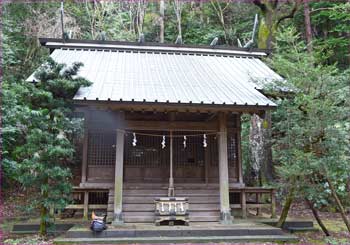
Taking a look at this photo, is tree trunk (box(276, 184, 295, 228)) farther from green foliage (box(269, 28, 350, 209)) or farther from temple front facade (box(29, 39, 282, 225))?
temple front facade (box(29, 39, 282, 225))

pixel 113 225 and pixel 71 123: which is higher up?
pixel 71 123

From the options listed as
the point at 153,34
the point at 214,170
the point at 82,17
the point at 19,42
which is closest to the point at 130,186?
the point at 214,170

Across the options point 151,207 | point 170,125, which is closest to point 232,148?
point 170,125

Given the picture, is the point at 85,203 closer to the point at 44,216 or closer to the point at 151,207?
the point at 44,216

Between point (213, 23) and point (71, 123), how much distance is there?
16.0 metres

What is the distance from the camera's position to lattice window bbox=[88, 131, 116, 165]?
8.54m

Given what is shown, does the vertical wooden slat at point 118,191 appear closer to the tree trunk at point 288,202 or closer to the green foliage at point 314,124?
the green foliage at point 314,124

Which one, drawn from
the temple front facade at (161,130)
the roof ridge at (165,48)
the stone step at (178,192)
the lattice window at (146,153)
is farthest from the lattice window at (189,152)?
the roof ridge at (165,48)

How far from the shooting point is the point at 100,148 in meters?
8.59

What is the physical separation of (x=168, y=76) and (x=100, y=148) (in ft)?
Answer: 9.30

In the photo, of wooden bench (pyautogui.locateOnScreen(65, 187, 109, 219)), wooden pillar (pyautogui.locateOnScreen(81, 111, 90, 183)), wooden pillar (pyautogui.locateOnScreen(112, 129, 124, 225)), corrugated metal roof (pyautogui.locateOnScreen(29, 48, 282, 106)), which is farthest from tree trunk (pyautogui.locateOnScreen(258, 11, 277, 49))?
wooden bench (pyautogui.locateOnScreen(65, 187, 109, 219))

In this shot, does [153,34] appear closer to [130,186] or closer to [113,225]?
[130,186]

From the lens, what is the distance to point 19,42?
13617 mm

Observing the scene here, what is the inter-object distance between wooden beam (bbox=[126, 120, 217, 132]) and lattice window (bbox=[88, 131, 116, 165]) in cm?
143
